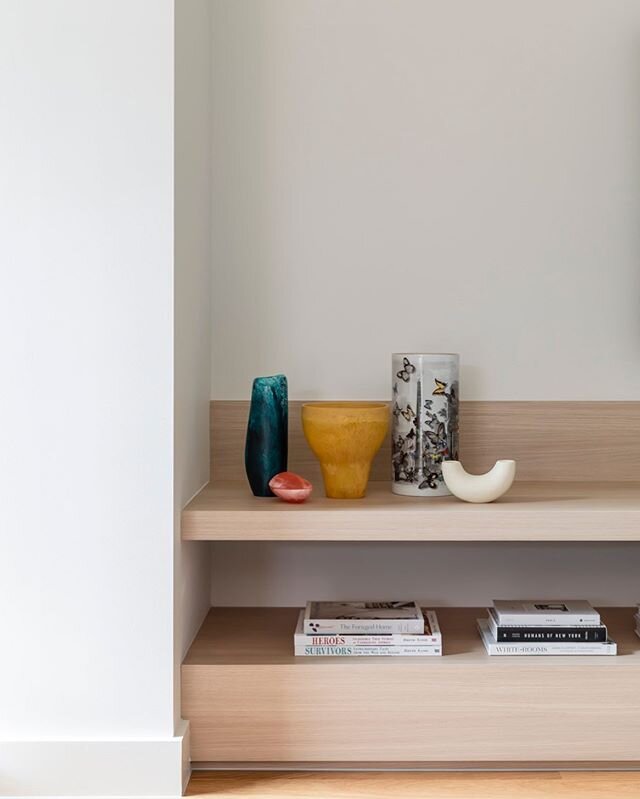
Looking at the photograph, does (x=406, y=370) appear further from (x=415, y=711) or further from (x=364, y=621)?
(x=415, y=711)

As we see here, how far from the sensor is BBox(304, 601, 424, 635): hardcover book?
1798mm

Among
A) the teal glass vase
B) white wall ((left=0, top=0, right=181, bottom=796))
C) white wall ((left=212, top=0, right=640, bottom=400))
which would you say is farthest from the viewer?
white wall ((left=212, top=0, right=640, bottom=400))

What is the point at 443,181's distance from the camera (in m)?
2.10

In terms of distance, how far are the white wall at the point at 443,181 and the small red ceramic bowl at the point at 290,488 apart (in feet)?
1.25

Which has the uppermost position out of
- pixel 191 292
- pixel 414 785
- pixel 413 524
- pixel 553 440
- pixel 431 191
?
pixel 431 191

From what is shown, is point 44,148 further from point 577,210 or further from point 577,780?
point 577,780

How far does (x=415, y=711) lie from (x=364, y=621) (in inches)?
7.7

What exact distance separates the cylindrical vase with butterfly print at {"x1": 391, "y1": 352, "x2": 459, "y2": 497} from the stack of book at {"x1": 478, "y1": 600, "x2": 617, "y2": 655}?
31cm

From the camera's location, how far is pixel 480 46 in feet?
6.89

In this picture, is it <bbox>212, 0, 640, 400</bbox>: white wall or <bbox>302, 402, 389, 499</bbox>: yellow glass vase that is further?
<bbox>212, 0, 640, 400</bbox>: white wall

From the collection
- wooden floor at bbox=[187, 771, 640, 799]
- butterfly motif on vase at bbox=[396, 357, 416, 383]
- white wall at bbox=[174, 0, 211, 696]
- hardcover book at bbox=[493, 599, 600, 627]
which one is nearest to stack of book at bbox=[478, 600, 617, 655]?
hardcover book at bbox=[493, 599, 600, 627]

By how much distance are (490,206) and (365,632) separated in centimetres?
101

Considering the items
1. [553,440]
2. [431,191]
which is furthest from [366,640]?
[431,191]

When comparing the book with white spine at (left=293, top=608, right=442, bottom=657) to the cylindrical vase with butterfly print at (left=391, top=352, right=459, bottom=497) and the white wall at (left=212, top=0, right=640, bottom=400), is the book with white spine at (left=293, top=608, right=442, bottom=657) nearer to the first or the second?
the cylindrical vase with butterfly print at (left=391, top=352, right=459, bottom=497)
